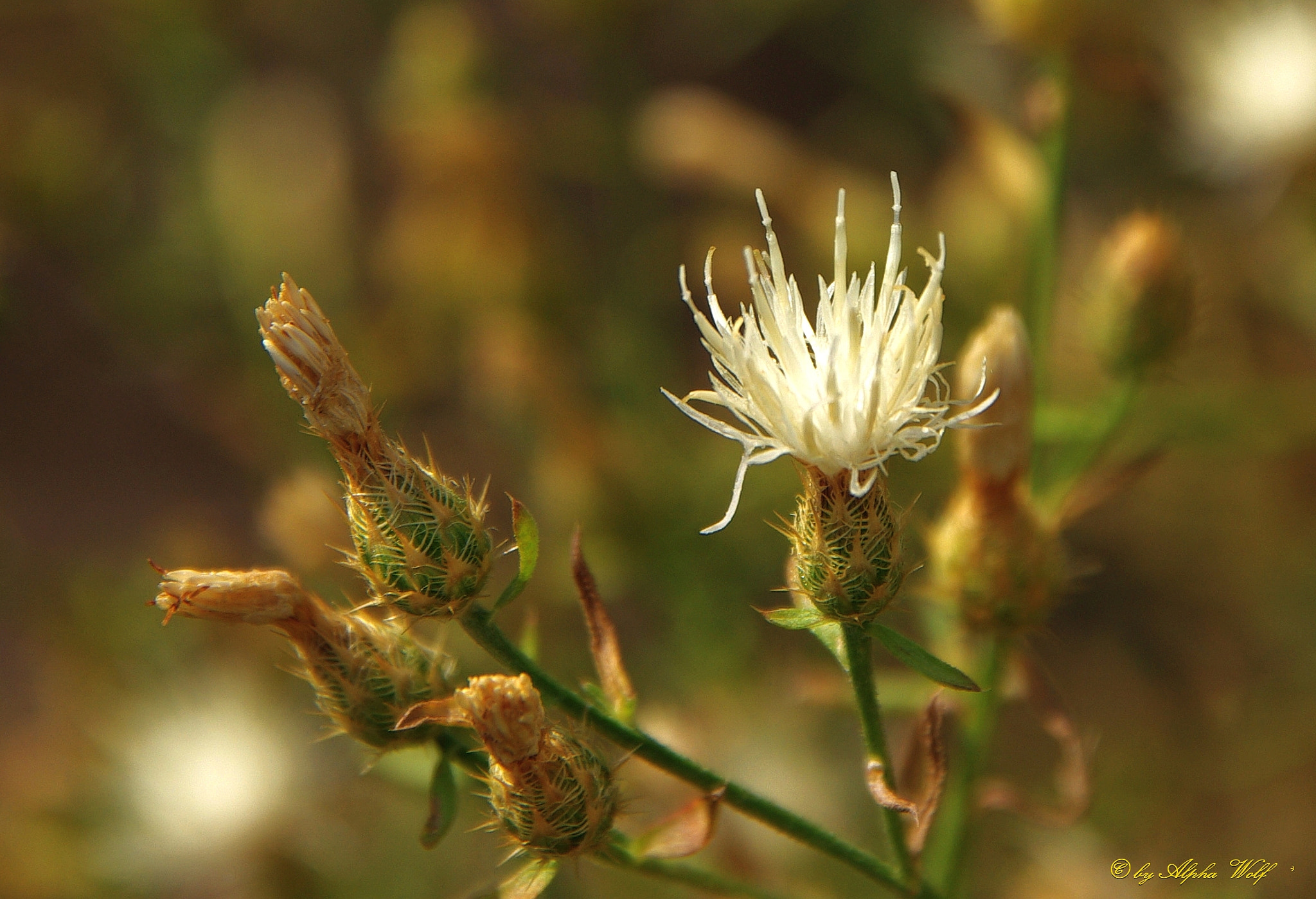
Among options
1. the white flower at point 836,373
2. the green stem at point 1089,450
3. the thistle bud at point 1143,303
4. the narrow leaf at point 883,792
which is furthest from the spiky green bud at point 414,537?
the thistle bud at point 1143,303

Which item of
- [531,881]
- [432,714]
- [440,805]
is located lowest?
[531,881]

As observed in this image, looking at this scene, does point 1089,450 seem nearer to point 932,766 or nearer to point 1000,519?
point 1000,519

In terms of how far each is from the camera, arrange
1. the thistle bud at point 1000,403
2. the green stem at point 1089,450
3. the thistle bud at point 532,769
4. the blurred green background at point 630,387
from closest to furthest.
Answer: the thistle bud at point 532,769 < the thistle bud at point 1000,403 < the green stem at point 1089,450 < the blurred green background at point 630,387

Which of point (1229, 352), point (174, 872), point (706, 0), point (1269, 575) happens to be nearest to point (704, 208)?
point (706, 0)

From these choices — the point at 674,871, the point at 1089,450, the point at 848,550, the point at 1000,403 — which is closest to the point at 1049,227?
the point at 1089,450

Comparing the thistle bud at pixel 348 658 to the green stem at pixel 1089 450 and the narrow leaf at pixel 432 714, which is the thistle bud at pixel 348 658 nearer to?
the narrow leaf at pixel 432 714

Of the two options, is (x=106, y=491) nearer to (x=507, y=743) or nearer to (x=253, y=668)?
(x=253, y=668)

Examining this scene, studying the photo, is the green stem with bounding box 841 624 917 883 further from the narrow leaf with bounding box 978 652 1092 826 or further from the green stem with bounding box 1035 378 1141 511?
the green stem with bounding box 1035 378 1141 511

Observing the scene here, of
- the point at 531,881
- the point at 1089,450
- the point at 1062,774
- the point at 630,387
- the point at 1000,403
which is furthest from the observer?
the point at 630,387
